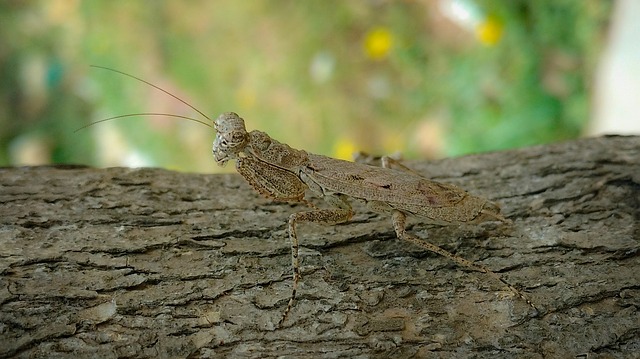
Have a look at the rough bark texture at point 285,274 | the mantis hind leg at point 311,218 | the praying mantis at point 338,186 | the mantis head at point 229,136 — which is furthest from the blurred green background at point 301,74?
the mantis head at point 229,136

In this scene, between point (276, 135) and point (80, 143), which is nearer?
point (276, 135)

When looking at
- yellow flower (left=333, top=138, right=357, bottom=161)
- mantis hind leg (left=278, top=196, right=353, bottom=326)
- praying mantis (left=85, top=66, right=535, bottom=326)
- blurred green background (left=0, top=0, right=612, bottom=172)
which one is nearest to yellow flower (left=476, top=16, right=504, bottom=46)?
blurred green background (left=0, top=0, right=612, bottom=172)

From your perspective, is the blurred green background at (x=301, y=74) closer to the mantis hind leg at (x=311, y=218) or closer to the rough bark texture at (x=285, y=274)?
the rough bark texture at (x=285, y=274)

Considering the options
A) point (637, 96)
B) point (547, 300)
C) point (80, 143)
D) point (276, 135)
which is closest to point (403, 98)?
point (276, 135)

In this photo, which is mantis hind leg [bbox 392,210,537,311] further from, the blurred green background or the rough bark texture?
the blurred green background

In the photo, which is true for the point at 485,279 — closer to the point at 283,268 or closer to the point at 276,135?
the point at 283,268

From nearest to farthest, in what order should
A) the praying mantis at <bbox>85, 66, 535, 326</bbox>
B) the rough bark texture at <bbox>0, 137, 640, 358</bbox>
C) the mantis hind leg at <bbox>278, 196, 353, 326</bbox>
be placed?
the rough bark texture at <bbox>0, 137, 640, 358</bbox> < the mantis hind leg at <bbox>278, 196, 353, 326</bbox> < the praying mantis at <bbox>85, 66, 535, 326</bbox>
